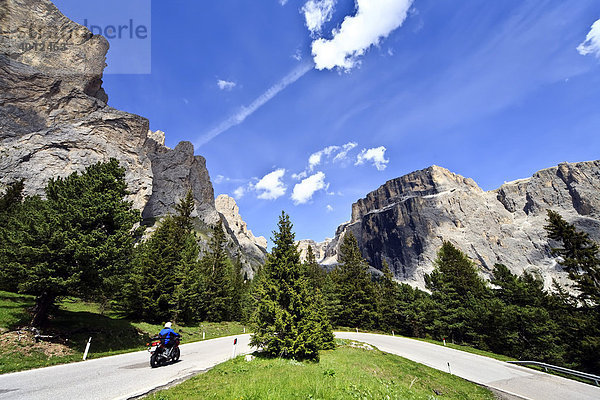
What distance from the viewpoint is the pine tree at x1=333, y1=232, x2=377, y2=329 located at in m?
40.4

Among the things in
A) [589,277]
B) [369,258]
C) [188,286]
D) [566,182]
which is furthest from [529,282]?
[566,182]

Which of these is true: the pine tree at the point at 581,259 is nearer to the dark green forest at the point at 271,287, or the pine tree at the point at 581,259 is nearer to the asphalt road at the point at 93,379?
the dark green forest at the point at 271,287

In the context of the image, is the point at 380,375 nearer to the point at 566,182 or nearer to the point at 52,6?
the point at 52,6

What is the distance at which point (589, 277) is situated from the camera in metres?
20.9

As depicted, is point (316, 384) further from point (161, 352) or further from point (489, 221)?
point (489, 221)

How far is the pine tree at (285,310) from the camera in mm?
13453

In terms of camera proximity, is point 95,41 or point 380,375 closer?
point 380,375

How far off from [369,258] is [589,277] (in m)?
169

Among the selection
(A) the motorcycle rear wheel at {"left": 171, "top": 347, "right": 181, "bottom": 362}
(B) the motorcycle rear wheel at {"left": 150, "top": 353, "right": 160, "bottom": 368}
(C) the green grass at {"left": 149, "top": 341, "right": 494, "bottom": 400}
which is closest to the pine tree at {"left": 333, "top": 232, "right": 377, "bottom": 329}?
(C) the green grass at {"left": 149, "top": 341, "right": 494, "bottom": 400}

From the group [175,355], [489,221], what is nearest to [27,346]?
[175,355]

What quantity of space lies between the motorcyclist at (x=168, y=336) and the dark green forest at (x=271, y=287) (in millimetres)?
4017

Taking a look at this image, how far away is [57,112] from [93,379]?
455 feet

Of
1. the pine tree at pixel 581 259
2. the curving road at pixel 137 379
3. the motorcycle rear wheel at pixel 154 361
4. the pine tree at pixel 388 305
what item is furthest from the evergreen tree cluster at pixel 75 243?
the pine tree at pixel 388 305

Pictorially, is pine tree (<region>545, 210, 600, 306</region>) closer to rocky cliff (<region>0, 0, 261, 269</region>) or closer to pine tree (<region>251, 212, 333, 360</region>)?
pine tree (<region>251, 212, 333, 360</region>)
